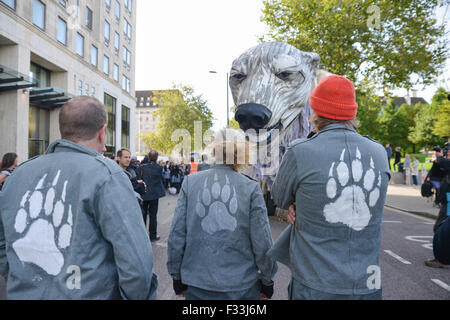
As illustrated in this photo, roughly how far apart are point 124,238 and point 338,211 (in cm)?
101

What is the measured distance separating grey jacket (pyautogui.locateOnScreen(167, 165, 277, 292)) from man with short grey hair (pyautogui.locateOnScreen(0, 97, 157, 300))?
70 centimetres

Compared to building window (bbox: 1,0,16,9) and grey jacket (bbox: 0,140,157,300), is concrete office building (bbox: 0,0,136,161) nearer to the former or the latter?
building window (bbox: 1,0,16,9)

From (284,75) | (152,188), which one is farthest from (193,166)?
(284,75)

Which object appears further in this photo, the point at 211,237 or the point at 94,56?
the point at 94,56

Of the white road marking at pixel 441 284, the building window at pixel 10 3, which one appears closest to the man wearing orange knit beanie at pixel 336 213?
the white road marking at pixel 441 284

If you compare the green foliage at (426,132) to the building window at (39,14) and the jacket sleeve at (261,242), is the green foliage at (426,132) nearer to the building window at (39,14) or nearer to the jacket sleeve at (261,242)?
the building window at (39,14)

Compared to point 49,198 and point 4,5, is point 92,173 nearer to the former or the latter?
point 49,198

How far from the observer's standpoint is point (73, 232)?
1.29 metres

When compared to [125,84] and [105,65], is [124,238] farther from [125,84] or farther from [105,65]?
[125,84]

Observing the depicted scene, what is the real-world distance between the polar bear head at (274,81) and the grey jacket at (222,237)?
2.09ft

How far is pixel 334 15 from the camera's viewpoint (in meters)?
9.48

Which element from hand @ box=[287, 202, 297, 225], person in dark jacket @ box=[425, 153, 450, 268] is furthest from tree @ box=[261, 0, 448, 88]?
hand @ box=[287, 202, 297, 225]

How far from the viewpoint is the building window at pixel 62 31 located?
17203 millimetres

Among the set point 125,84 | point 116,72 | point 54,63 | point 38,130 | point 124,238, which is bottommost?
point 124,238
